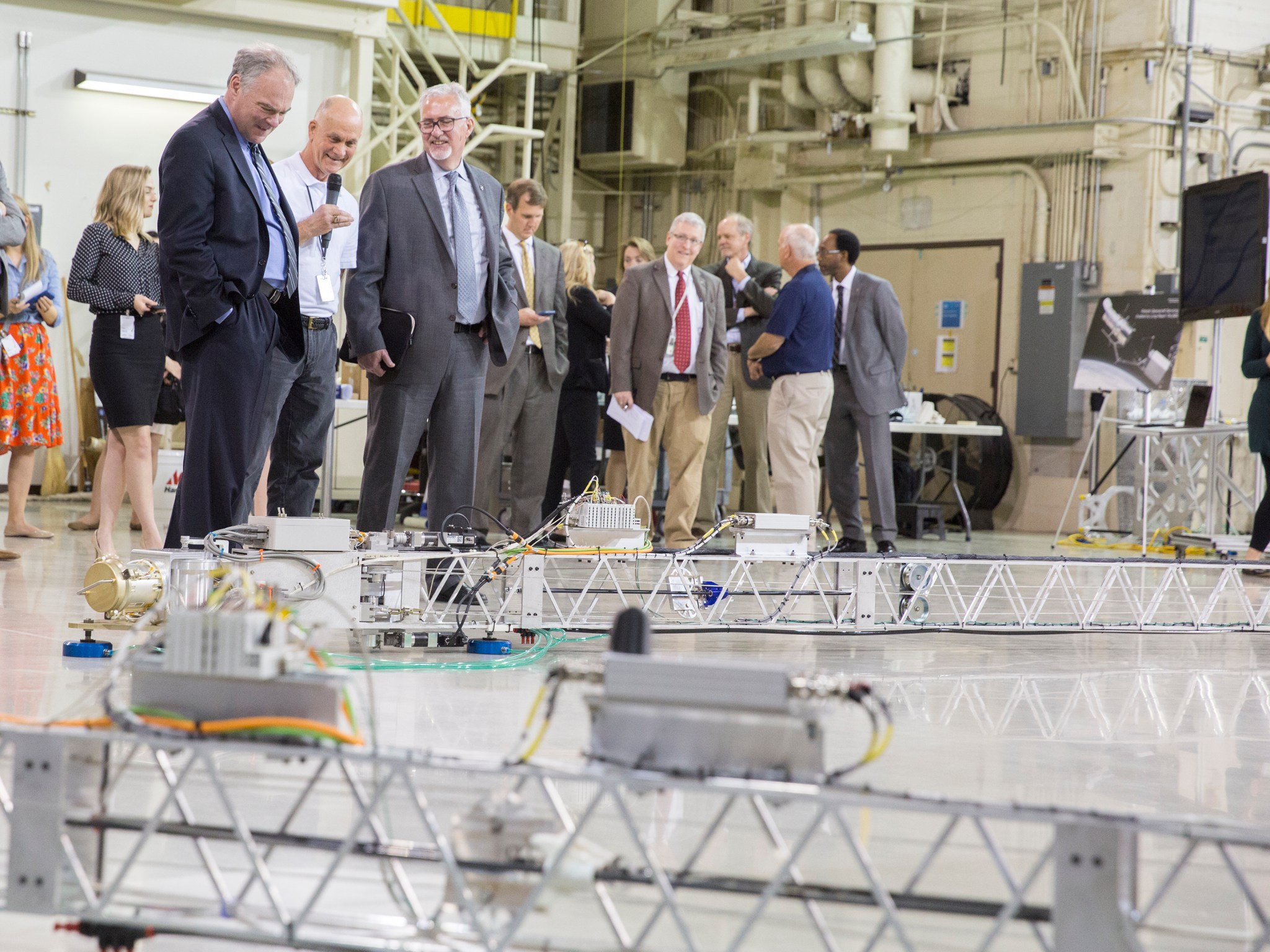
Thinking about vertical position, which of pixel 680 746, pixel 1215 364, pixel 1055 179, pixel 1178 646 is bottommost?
pixel 1178 646

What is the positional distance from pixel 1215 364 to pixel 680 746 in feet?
27.0

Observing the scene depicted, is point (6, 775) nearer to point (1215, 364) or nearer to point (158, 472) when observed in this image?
point (158, 472)

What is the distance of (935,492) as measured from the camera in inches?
483

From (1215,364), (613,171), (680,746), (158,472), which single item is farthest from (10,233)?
(613,171)

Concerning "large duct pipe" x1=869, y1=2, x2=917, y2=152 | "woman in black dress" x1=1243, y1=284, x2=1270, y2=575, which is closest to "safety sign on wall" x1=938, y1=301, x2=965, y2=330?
"large duct pipe" x1=869, y1=2, x2=917, y2=152

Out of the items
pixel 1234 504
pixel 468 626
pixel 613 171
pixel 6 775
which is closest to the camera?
pixel 6 775

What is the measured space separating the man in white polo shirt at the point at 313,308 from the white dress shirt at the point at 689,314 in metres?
2.49

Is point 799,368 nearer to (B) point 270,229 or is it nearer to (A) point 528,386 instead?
(A) point 528,386

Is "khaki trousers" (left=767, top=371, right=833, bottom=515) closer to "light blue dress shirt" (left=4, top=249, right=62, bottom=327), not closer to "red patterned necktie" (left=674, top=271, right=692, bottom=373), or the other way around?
"red patterned necktie" (left=674, top=271, right=692, bottom=373)

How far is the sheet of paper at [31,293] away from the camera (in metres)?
6.83

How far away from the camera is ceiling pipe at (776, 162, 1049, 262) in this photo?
1169 centimetres

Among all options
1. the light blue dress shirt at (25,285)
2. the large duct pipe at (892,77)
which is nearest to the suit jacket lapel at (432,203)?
the light blue dress shirt at (25,285)

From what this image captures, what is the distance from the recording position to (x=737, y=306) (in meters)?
8.39

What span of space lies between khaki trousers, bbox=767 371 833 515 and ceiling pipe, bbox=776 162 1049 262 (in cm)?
524
